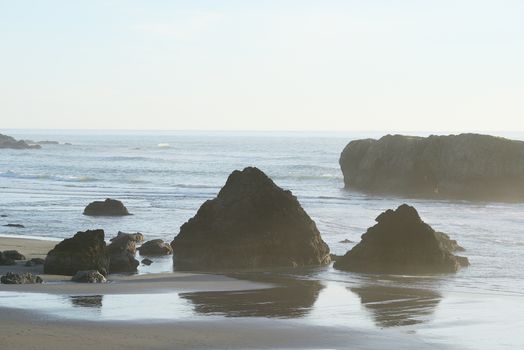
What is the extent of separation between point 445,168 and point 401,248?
136 feet

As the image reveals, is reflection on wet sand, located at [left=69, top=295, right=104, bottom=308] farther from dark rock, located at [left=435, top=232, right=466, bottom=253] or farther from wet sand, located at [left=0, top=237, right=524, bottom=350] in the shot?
dark rock, located at [left=435, top=232, right=466, bottom=253]

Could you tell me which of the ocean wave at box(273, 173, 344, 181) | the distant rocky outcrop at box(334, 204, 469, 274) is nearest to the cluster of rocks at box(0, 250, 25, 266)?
the distant rocky outcrop at box(334, 204, 469, 274)

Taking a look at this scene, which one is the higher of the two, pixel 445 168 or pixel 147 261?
pixel 445 168

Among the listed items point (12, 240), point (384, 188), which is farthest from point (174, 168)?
point (12, 240)

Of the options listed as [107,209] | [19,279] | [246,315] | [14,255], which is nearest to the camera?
[246,315]

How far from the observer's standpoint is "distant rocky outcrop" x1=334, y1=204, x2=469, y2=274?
28250 millimetres

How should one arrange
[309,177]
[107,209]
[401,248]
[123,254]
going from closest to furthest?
[123,254] → [401,248] → [107,209] → [309,177]

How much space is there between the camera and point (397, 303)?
70.6 feet

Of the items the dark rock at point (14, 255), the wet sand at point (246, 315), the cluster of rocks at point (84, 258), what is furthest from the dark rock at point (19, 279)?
the dark rock at point (14, 255)

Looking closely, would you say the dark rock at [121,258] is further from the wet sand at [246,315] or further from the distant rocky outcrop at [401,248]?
the distant rocky outcrop at [401,248]

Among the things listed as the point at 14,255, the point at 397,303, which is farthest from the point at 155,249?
the point at 397,303

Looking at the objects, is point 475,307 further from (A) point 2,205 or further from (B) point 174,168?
(B) point 174,168

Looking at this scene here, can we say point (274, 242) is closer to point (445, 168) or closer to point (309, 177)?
point (445, 168)

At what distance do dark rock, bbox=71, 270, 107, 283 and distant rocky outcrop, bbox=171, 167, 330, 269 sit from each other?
14.0ft
